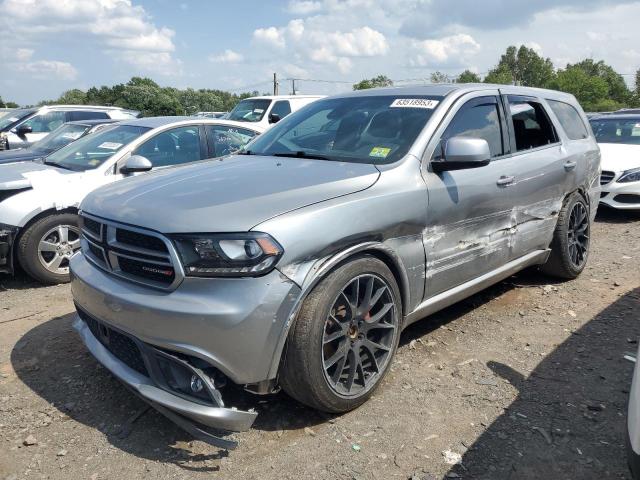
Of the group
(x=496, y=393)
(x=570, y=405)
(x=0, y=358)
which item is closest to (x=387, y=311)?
(x=496, y=393)

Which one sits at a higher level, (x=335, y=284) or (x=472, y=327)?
(x=335, y=284)

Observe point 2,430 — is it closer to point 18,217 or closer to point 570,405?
point 18,217

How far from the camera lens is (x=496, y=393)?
338 centimetres

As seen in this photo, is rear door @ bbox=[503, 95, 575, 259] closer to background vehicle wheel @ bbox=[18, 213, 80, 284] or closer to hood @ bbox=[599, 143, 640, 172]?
background vehicle wheel @ bbox=[18, 213, 80, 284]

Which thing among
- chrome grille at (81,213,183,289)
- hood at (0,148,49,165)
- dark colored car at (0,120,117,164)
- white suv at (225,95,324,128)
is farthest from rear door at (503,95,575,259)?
white suv at (225,95,324,128)

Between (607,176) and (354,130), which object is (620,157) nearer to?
(607,176)

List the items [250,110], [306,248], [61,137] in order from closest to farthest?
[306,248] < [61,137] < [250,110]

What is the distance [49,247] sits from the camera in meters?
5.32

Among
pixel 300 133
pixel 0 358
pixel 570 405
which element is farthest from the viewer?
pixel 300 133

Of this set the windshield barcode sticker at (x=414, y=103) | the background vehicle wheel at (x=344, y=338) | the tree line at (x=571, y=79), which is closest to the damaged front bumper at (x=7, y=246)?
the background vehicle wheel at (x=344, y=338)

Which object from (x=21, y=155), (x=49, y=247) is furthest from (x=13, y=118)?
(x=49, y=247)

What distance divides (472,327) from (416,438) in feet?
5.28

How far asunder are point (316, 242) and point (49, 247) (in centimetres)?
363

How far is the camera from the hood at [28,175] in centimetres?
526
